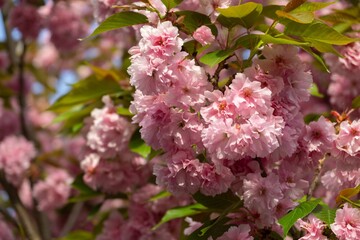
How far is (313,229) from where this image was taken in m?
1.52

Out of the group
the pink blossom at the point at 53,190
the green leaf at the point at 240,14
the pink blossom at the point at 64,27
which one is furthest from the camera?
the pink blossom at the point at 64,27

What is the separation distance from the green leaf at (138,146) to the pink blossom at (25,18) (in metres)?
1.42

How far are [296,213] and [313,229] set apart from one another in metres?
0.05

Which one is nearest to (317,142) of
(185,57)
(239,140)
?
(239,140)

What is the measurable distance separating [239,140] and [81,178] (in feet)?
4.16

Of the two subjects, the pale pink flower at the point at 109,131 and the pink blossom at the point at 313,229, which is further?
the pale pink flower at the point at 109,131

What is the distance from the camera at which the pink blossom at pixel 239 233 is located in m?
1.59

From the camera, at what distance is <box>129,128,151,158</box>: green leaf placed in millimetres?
2107

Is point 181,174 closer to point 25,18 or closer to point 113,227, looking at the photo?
point 113,227

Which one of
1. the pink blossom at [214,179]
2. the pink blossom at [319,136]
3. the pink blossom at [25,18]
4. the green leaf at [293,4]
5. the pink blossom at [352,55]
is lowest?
the pink blossom at [25,18]

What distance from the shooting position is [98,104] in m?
2.46

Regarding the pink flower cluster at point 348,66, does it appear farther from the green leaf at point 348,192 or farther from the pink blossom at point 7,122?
the pink blossom at point 7,122

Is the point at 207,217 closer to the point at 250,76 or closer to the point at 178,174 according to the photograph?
the point at 178,174

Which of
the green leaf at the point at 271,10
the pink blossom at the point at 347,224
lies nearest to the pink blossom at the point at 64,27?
the green leaf at the point at 271,10
